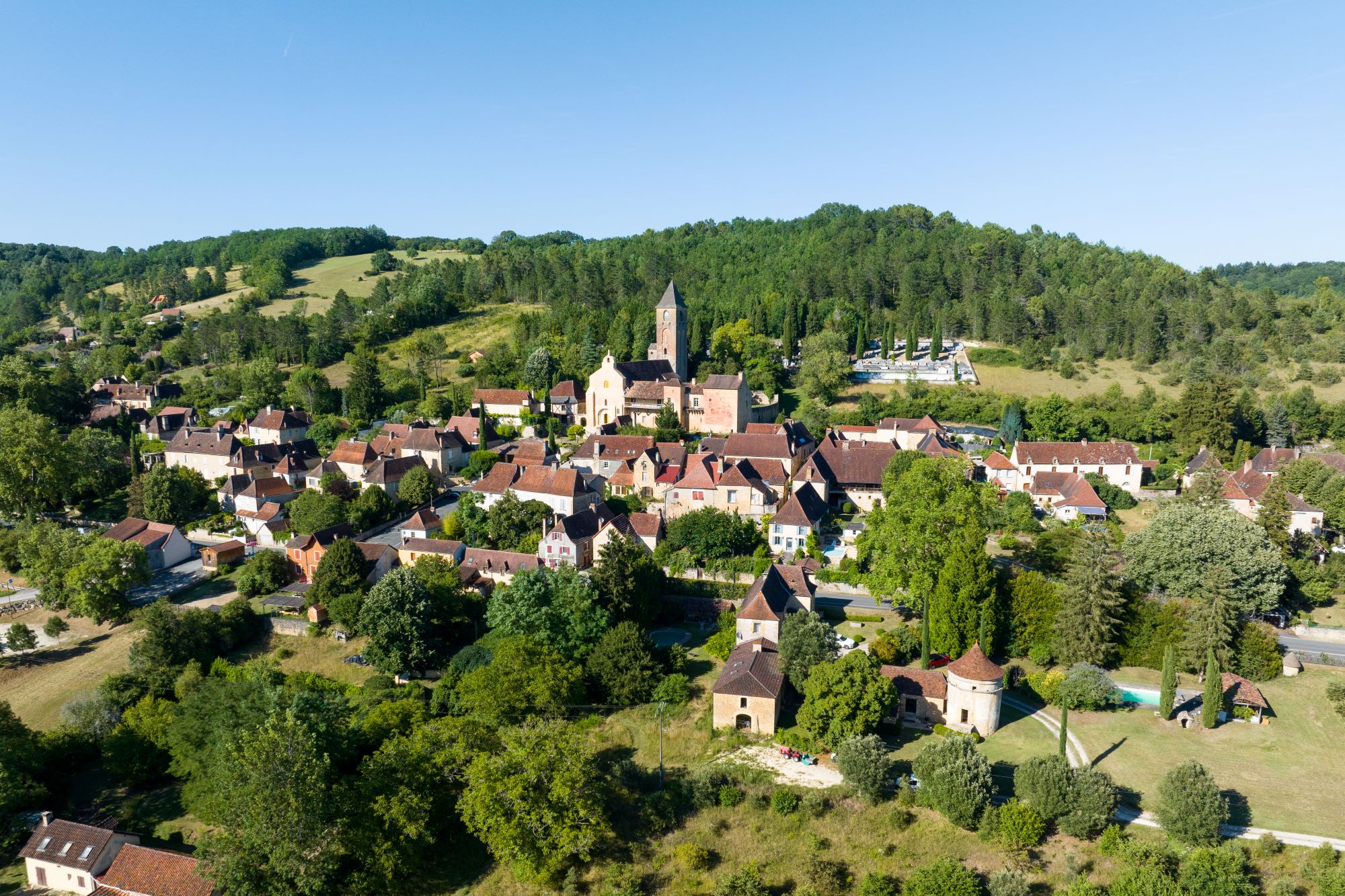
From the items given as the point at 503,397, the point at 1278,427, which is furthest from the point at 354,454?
the point at 1278,427

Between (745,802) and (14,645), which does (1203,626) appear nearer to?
(745,802)

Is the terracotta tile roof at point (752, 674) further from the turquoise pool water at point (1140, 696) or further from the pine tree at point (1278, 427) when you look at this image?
the pine tree at point (1278, 427)

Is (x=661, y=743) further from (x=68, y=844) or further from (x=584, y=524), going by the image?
(x=68, y=844)

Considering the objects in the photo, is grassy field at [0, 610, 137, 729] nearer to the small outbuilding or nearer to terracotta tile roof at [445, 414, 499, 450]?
the small outbuilding

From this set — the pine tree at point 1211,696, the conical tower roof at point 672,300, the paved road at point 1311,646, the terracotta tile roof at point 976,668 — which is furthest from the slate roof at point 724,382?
the pine tree at point 1211,696

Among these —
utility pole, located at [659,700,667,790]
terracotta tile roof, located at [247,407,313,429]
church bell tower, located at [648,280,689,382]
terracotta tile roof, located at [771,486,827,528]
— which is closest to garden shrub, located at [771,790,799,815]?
utility pole, located at [659,700,667,790]

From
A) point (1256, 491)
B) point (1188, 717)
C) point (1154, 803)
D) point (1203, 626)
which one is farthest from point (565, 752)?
point (1256, 491)
